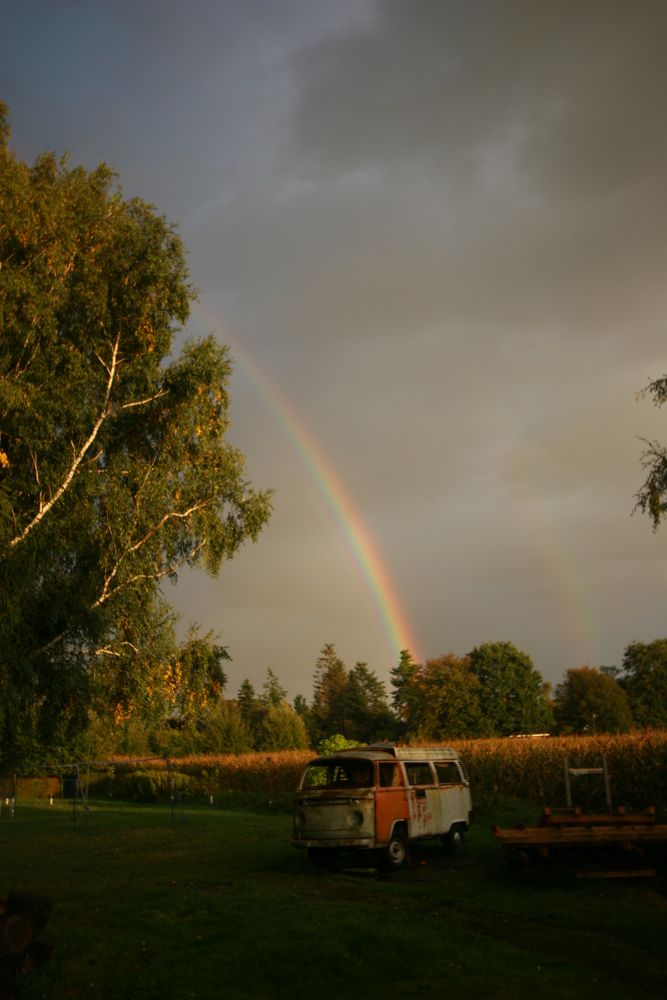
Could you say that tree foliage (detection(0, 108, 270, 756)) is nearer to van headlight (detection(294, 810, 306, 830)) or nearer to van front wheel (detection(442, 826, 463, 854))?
van headlight (detection(294, 810, 306, 830))

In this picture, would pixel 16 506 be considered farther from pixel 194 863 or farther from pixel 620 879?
pixel 620 879

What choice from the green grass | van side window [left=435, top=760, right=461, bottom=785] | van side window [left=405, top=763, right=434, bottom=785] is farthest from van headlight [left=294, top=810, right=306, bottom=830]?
van side window [left=435, top=760, right=461, bottom=785]

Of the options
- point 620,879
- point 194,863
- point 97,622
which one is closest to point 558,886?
point 620,879

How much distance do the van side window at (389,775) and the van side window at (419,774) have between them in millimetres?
474

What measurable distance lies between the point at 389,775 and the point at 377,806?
91 cm

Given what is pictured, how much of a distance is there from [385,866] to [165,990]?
8.52m

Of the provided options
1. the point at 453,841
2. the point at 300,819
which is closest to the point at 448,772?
the point at 453,841

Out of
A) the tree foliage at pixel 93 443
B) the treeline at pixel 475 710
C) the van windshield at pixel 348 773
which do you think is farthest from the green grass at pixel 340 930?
the treeline at pixel 475 710

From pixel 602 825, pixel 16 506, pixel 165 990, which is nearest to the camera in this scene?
pixel 165 990

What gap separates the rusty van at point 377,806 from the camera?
15945 mm

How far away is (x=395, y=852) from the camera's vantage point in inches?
648

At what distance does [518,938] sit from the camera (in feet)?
34.7

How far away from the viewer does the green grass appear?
28.0ft

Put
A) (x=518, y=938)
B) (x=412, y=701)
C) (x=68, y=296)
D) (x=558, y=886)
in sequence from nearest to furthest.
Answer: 1. (x=518, y=938)
2. (x=558, y=886)
3. (x=68, y=296)
4. (x=412, y=701)
